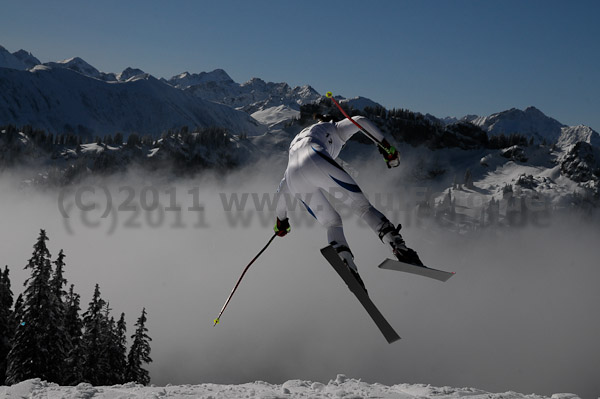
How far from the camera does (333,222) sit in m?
6.73

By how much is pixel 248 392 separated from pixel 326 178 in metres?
3.75

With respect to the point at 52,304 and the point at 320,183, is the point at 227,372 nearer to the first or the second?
the point at 52,304

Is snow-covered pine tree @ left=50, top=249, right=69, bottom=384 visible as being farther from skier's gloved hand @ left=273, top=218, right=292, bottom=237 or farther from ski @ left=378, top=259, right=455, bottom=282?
ski @ left=378, top=259, right=455, bottom=282

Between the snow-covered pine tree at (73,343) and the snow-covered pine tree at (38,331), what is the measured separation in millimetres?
1099

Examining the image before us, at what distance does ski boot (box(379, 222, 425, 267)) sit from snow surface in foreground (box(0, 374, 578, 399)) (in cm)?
277

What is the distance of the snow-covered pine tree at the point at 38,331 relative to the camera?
1027 inches

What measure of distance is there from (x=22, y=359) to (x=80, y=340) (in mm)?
5873

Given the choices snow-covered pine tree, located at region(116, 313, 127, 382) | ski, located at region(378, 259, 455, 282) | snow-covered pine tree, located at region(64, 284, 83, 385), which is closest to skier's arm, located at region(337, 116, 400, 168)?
ski, located at region(378, 259, 455, 282)

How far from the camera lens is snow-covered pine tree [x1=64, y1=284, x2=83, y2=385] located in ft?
93.1

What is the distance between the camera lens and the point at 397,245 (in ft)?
20.5

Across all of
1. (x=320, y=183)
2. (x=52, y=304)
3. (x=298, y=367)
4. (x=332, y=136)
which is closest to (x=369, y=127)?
(x=332, y=136)

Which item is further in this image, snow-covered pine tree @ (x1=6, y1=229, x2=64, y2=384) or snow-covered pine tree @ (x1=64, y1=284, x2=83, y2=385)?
snow-covered pine tree @ (x1=64, y1=284, x2=83, y2=385)

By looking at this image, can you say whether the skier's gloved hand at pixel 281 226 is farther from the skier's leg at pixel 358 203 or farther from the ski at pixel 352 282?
the ski at pixel 352 282

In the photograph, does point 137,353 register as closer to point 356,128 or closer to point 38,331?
point 38,331
